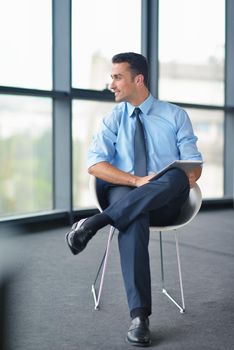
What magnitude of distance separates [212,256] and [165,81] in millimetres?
2482

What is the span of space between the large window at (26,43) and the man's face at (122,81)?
6.37 feet

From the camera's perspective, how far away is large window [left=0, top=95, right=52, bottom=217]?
404 cm

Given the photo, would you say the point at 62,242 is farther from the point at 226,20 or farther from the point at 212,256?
the point at 226,20

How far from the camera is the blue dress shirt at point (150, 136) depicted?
229 cm

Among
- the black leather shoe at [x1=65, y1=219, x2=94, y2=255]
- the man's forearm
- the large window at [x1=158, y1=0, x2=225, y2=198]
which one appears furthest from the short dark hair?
the large window at [x1=158, y1=0, x2=225, y2=198]

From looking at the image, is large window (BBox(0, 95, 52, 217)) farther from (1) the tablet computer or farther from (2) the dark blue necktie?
(1) the tablet computer

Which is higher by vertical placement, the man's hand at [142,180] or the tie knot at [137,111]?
the tie knot at [137,111]

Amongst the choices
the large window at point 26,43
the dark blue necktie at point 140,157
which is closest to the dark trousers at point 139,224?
the dark blue necktie at point 140,157

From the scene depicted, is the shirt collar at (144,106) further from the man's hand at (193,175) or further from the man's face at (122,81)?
the man's hand at (193,175)

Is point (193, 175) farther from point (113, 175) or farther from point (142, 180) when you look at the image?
point (113, 175)

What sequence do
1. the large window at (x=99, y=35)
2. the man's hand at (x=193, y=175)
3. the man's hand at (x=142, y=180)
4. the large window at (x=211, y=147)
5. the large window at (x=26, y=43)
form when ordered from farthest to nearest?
the large window at (x=211, y=147) → the large window at (x=99, y=35) → the large window at (x=26, y=43) → the man's hand at (x=193, y=175) → the man's hand at (x=142, y=180)

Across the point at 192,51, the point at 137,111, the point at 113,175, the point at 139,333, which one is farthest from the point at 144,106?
the point at 192,51

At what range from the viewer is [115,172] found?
2.15 m

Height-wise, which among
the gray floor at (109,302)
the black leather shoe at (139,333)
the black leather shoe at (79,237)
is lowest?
the gray floor at (109,302)
